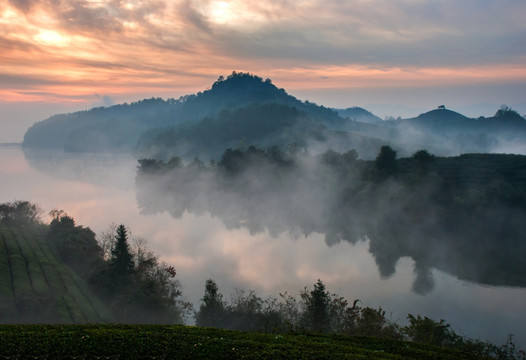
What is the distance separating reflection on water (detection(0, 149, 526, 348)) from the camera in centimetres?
3594

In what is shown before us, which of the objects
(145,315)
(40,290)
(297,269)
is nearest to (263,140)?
(297,269)

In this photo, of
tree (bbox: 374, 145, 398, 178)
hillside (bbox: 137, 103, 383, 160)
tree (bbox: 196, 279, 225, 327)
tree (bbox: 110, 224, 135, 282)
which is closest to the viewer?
tree (bbox: 196, 279, 225, 327)

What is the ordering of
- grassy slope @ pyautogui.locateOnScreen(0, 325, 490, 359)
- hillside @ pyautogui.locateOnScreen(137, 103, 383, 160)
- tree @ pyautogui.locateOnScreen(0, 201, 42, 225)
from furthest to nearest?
hillside @ pyautogui.locateOnScreen(137, 103, 383, 160), tree @ pyautogui.locateOnScreen(0, 201, 42, 225), grassy slope @ pyautogui.locateOnScreen(0, 325, 490, 359)

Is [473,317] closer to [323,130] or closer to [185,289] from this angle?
[185,289]

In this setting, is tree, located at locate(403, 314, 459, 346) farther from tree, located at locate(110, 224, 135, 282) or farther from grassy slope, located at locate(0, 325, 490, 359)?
tree, located at locate(110, 224, 135, 282)

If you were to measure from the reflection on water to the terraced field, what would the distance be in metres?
10.7

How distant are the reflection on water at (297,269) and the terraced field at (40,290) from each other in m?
10.7

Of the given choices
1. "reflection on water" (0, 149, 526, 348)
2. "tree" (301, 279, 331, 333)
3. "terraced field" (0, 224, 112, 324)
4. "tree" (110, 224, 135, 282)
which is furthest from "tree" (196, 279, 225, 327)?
"tree" (110, 224, 135, 282)

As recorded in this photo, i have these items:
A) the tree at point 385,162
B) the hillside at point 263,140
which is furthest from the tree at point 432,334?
the hillside at point 263,140

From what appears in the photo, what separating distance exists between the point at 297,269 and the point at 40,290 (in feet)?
94.7

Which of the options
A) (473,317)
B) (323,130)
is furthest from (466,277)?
(323,130)

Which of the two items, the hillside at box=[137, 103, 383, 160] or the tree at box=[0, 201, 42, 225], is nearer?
the tree at box=[0, 201, 42, 225]

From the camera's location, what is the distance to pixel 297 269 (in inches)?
1831

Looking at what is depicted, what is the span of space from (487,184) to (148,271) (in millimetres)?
68153
